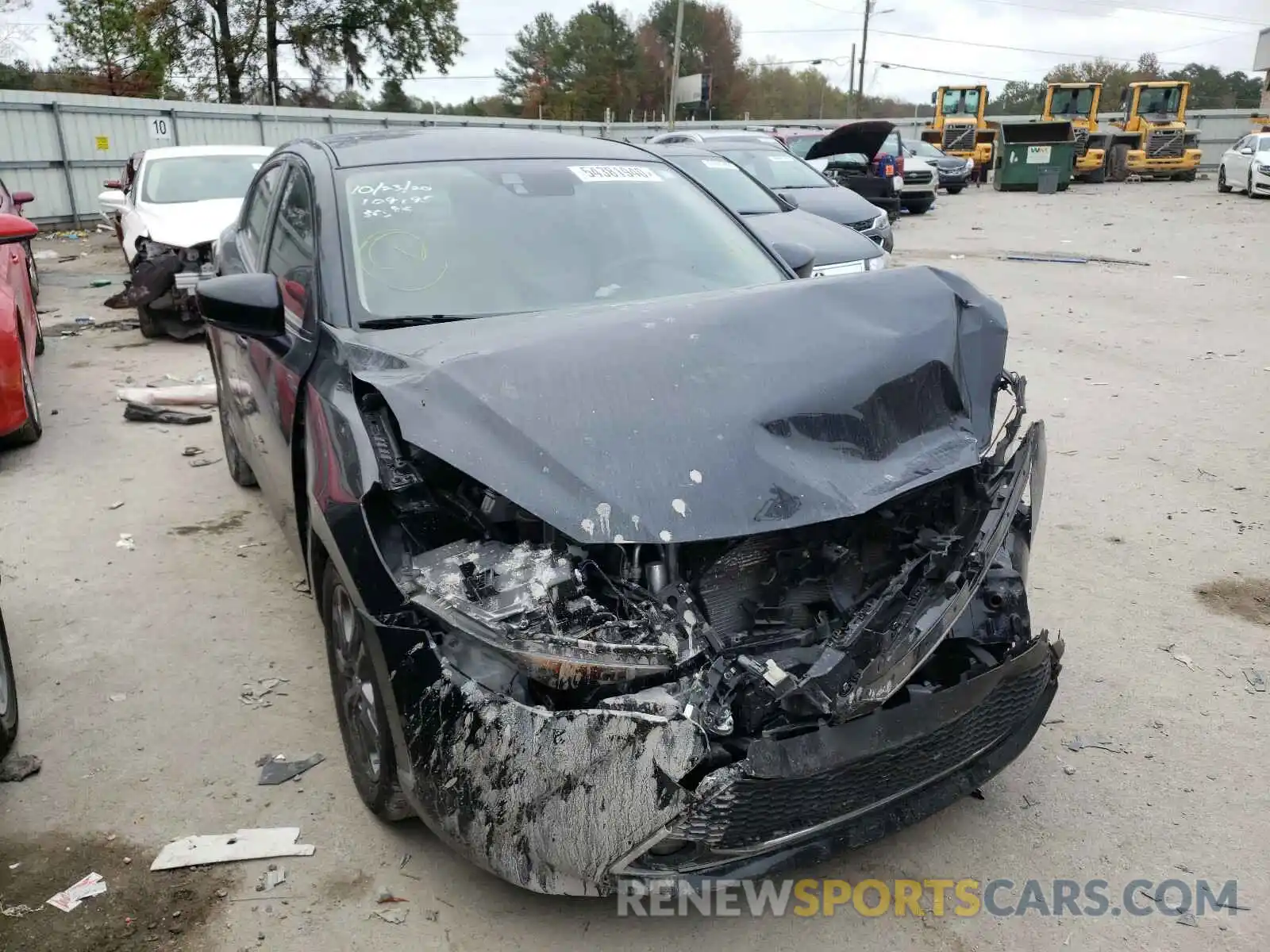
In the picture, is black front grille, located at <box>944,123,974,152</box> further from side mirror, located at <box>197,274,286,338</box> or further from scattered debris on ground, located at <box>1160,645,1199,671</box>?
side mirror, located at <box>197,274,286,338</box>

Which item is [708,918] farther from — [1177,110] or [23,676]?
[1177,110]

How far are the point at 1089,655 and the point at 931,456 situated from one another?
153 centimetres

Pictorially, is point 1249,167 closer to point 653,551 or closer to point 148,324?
point 148,324

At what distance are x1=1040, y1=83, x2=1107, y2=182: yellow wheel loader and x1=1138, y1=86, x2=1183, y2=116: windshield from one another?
1373 mm

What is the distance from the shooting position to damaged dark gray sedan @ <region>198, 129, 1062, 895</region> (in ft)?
6.68

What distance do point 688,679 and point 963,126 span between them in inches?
1296

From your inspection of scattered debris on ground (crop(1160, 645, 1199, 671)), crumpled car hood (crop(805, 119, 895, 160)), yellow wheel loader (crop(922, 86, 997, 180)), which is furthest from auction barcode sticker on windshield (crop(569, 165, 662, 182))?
yellow wheel loader (crop(922, 86, 997, 180))

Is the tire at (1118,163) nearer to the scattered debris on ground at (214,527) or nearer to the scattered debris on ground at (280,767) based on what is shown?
the scattered debris on ground at (214,527)

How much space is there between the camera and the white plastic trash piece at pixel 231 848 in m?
2.63

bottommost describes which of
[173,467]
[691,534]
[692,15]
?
[173,467]

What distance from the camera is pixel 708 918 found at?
2.43 metres

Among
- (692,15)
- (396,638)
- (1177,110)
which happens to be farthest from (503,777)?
(692,15)

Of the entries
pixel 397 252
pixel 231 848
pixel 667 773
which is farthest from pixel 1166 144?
pixel 231 848

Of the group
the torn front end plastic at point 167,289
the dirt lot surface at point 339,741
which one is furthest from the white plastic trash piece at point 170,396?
the torn front end plastic at point 167,289
